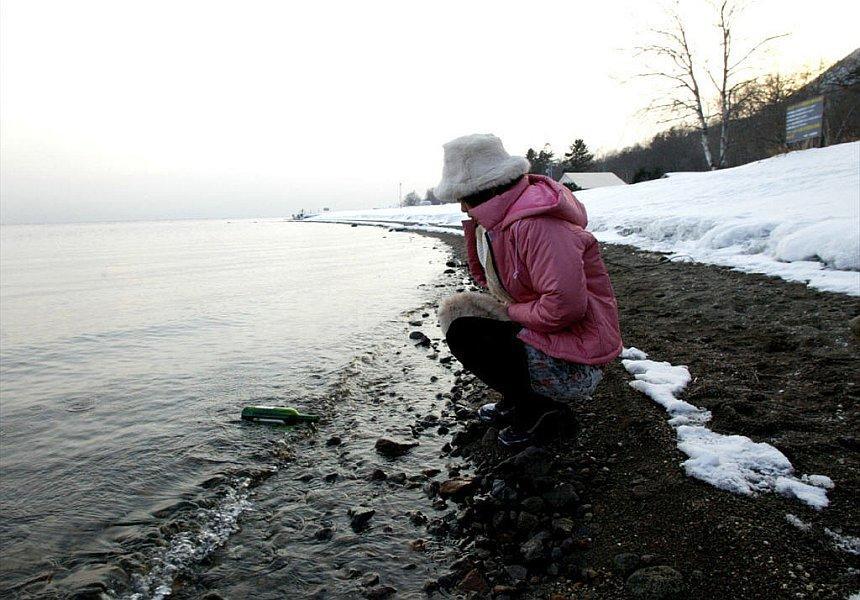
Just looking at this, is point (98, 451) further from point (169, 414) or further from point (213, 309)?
point (213, 309)

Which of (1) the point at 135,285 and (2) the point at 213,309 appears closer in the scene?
(2) the point at 213,309

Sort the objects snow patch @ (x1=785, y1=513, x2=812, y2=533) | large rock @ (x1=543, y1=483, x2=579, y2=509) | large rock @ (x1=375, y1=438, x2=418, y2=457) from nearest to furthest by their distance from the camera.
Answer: snow patch @ (x1=785, y1=513, x2=812, y2=533) → large rock @ (x1=543, y1=483, x2=579, y2=509) → large rock @ (x1=375, y1=438, x2=418, y2=457)

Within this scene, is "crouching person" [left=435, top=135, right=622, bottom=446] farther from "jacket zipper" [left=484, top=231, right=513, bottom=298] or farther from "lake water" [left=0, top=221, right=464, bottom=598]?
"lake water" [left=0, top=221, right=464, bottom=598]

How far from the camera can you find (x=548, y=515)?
2.92 m

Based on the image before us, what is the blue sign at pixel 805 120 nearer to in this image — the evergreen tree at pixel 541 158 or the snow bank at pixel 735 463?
the snow bank at pixel 735 463

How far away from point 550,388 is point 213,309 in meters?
11.0

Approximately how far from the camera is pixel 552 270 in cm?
291

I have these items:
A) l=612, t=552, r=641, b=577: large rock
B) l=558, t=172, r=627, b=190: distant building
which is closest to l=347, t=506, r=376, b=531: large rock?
l=612, t=552, r=641, b=577: large rock

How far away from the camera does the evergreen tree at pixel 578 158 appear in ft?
297

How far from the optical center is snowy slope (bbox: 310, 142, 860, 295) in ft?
25.4

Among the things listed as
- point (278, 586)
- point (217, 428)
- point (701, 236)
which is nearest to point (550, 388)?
point (278, 586)

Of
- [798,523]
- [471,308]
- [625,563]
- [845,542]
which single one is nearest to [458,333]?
[471,308]

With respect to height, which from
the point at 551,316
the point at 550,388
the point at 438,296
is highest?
the point at 551,316

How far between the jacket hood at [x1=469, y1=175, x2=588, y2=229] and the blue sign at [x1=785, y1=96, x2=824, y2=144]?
81.4ft
